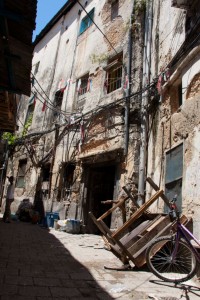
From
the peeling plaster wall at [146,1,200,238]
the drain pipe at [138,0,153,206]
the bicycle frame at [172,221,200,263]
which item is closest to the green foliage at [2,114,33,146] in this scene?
the drain pipe at [138,0,153,206]

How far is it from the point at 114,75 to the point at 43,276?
9.02m

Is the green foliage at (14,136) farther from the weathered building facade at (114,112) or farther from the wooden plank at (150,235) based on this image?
the wooden plank at (150,235)

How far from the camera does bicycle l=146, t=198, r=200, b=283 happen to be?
4.34m

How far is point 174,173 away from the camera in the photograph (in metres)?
6.62

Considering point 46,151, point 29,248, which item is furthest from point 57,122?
point 29,248

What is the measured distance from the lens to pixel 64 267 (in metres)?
4.85

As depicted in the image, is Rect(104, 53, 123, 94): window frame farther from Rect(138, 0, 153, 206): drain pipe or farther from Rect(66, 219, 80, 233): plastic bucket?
Rect(66, 219, 80, 233): plastic bucket

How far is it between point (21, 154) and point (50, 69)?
17.0ft

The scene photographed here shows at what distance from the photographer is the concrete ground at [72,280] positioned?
136 inches

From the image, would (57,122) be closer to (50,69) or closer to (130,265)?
(50,69)

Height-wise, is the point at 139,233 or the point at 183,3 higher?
the point at 183,3

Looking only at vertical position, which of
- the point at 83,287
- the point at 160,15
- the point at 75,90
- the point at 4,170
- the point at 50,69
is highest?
the point at 50,69

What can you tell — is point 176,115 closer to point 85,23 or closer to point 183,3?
point 183,3

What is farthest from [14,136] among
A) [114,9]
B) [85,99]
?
[114,9]
